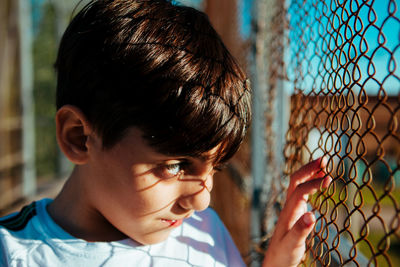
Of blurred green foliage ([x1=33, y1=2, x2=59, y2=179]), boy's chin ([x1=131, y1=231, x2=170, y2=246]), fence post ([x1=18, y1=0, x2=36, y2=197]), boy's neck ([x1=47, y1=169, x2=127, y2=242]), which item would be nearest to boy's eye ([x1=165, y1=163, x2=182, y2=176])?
boy's chin ([x1=131, y1=231, x2=170, y2=246])

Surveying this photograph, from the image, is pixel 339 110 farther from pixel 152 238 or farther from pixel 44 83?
pixel 44 83

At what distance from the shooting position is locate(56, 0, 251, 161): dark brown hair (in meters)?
0.83

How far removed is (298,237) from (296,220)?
0.20 feet

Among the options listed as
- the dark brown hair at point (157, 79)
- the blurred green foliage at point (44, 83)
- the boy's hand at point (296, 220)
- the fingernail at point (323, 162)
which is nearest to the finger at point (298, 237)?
the boy's hand at point (296, 220)

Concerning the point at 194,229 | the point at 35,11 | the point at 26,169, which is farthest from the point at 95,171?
the point at 35,11

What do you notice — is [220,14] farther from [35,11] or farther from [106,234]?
[35,11]

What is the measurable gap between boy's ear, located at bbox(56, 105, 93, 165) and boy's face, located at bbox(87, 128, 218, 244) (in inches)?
1.6

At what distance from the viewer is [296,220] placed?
0.90 metres

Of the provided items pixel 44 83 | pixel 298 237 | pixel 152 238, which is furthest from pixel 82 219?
Answer: pixel 44 83

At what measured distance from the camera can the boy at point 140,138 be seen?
0.84 meters

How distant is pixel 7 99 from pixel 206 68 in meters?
3.94

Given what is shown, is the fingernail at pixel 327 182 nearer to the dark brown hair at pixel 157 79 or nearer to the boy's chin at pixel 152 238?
the dark brown hair at pixel 157 79

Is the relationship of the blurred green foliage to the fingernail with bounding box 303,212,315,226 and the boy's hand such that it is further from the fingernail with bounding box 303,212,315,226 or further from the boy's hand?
the fingernail with bounding box 303,212,315,226

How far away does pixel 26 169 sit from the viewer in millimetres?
4668
